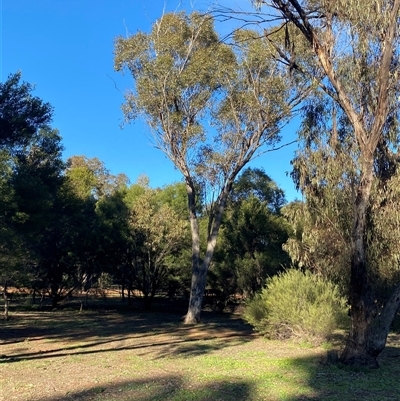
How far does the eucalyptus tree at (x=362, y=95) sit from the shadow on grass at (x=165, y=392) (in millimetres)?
3198

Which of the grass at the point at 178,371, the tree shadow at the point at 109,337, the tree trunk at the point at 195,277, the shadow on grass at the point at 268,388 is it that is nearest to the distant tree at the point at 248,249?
the tree trunk at the point at 195,277

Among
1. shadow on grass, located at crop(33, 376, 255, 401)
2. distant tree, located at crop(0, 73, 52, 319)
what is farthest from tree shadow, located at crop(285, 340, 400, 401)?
distant tree, located at crop(0, 73, 52, 319)

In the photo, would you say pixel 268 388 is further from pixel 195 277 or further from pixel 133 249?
pixel 133 249

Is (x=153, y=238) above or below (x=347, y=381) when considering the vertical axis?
above

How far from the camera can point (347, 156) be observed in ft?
38.9

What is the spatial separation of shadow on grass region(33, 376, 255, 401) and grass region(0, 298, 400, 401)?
14 millimetres

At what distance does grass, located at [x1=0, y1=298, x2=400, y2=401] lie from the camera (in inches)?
286

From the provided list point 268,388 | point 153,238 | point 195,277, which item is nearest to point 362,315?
point 268,388

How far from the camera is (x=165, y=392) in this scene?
7.30m

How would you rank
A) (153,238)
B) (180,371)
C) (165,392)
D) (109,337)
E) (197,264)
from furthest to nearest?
1. (153,238)
2. (197,264)
3. (109,337)
4. (180,371)
5. (165,392)

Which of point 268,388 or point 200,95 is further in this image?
point 200,95

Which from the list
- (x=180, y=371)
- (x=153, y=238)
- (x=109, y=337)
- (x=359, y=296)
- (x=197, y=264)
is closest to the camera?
(x=180, y=371)

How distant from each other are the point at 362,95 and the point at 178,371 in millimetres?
6927

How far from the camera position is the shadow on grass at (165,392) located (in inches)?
271
